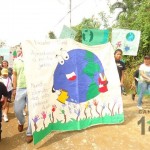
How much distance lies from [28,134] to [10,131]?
105cm

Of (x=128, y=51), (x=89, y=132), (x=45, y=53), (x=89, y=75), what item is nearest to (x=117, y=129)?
(x=89, y=132)

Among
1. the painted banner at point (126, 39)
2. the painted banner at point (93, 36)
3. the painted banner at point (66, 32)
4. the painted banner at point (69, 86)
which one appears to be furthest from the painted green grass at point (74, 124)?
the painted banner at point (126, 39)

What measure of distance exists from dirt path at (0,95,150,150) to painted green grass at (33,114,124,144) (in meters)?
0.10

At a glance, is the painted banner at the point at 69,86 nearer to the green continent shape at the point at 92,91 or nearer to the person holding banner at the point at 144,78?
the green continent shape at the point at 92,91

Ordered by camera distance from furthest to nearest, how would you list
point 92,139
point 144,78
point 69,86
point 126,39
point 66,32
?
point 126,39 → point 66,32 → point 144,78 → point 69,86 → point 92,139

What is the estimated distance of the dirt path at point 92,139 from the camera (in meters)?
5.27

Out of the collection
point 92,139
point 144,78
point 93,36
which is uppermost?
point 93,36

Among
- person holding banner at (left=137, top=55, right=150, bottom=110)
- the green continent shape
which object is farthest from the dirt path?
person holding banner at (left=137, top=55, right=150, bottom=110)

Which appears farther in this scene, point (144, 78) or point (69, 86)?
point (144, 78)

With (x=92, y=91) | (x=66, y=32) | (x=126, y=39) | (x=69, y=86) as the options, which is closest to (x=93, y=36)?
(x=66, y=32)

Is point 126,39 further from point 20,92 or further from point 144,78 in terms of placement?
point 20,92

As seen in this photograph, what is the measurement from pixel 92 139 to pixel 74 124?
52cm

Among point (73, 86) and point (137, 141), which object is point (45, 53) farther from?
point (137, 141)

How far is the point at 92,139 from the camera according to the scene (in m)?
5.61
